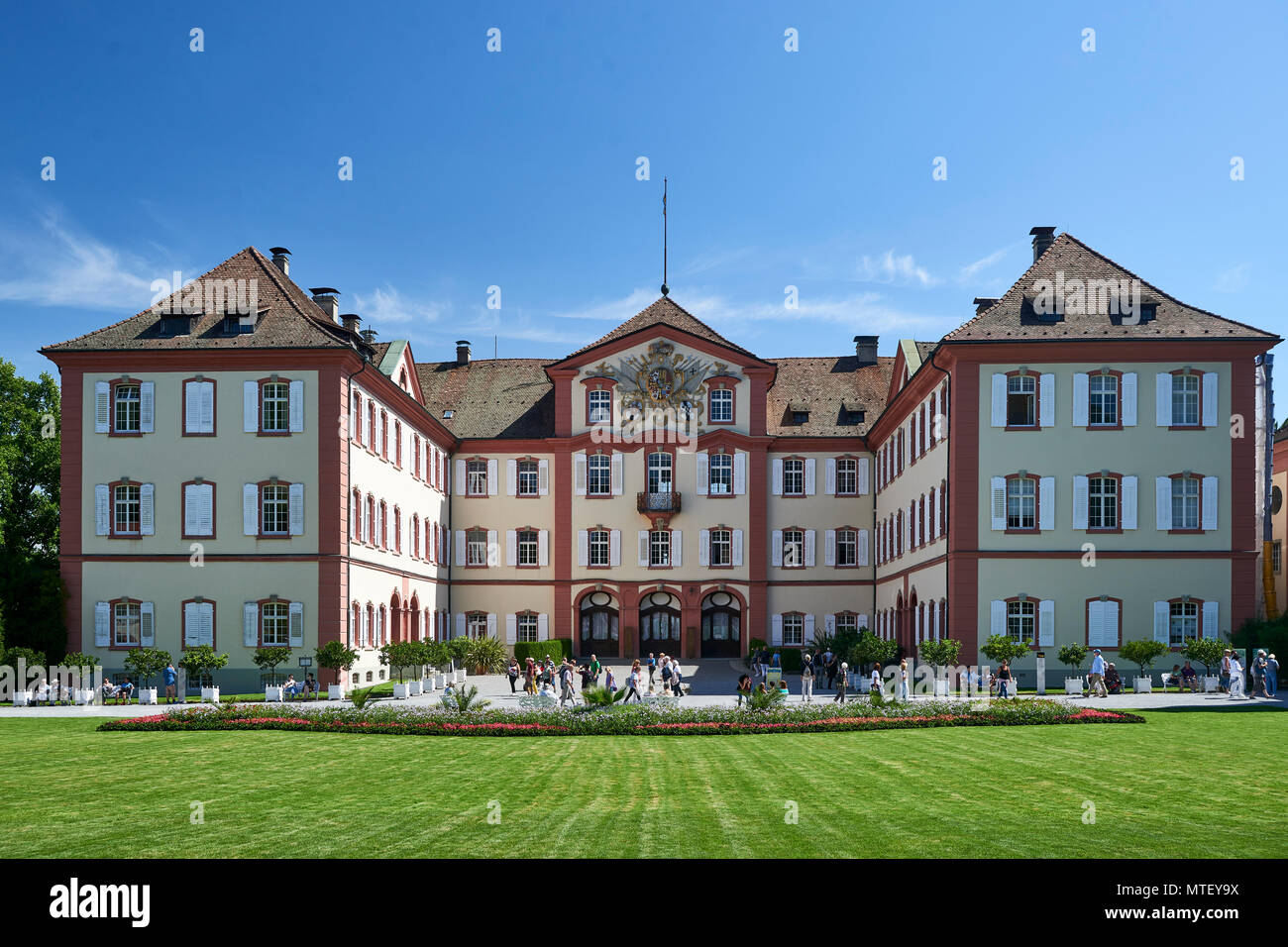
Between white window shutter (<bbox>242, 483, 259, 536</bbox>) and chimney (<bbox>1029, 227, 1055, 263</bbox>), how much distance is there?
31.0 m

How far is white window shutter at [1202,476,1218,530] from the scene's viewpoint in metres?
40.6

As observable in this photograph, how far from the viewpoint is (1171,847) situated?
1084 cm

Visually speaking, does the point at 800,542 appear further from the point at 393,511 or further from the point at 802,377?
the point at 393,511

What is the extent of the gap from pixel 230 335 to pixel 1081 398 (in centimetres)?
2925

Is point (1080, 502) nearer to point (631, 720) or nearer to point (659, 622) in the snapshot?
point (631, 720)

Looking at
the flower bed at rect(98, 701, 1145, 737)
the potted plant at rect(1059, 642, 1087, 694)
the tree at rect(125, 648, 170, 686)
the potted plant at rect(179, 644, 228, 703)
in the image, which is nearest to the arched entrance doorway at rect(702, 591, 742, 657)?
the potted plant at rect(1059, 642, 1087, 694)

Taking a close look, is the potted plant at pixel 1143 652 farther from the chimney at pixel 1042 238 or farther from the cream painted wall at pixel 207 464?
the cream painted wall at pixel 207 464

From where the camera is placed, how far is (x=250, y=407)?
1650 inches

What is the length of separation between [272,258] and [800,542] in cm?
2773

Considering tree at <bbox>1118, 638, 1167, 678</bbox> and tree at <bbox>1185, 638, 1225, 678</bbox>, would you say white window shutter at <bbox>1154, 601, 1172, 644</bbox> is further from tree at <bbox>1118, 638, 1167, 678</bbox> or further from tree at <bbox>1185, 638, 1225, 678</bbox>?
A: tree at <bbox>1185, 638, 1225, 678</bbox>

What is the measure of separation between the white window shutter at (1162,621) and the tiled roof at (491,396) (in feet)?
97.9

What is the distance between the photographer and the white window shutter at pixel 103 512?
1651 inches

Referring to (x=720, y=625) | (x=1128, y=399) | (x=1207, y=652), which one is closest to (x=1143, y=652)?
(x=1207, y=652)
